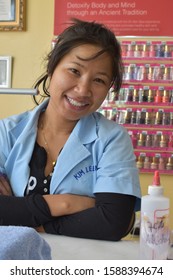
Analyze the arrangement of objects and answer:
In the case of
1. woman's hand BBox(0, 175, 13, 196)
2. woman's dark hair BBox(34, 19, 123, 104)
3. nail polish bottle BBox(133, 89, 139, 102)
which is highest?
woman's dark hair BBox(34, 19, 123, 104)

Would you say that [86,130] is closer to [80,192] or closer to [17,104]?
[80,192]

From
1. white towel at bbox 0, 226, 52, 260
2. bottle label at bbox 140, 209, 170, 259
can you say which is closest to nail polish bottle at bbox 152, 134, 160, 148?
bottle label at bbox 140, 209, 170, 259

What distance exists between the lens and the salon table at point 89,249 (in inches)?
31.6

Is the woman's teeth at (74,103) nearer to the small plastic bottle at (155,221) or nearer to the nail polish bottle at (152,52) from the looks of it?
the small plastic bottle at (155,221)

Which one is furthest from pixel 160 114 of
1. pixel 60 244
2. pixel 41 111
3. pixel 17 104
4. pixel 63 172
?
pixel 60 244

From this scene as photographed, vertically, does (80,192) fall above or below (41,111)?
below

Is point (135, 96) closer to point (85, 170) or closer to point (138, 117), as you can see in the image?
point (138, 117)

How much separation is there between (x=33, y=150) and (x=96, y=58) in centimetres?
33

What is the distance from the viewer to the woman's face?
3.51 ft

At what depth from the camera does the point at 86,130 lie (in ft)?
3.77

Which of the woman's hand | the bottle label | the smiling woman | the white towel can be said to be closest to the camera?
the white towel

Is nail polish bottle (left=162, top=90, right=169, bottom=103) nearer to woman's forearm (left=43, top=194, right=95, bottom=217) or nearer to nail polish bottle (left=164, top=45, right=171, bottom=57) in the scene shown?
nail polish bottle (left=164, top=45, right=171, bottom=57)

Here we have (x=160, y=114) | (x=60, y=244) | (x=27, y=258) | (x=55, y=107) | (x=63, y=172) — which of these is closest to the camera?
(x=27, y=258)

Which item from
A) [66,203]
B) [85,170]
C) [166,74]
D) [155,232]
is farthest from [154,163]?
[155,232]
